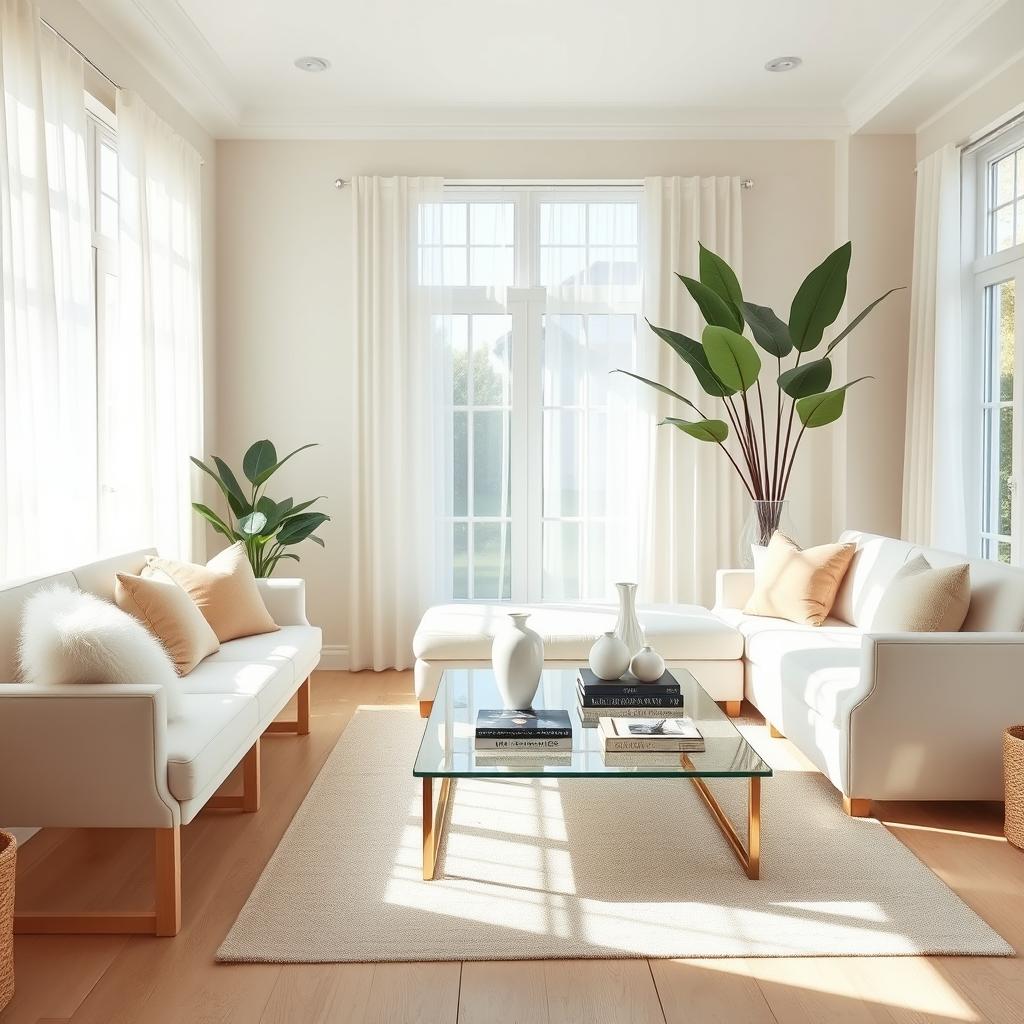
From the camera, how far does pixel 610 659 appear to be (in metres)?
2.98

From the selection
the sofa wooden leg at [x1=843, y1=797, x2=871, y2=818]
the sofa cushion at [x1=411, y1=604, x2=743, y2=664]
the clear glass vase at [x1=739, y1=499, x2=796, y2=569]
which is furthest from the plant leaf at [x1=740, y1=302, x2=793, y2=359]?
the sofa wooden leg at [x1=843, y1=797, x2=871, y2=818]

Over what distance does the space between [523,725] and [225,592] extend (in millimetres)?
1558

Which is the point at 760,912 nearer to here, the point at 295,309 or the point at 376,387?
the point at 376,387

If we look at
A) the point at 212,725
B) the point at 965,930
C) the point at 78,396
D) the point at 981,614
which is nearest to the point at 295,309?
the point at 78,396

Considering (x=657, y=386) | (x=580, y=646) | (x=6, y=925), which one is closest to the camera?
(x=6, y=925)

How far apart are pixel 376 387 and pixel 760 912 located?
11.8 ft

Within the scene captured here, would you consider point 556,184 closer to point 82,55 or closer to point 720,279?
point 720,279

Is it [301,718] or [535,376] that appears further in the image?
[535,376]

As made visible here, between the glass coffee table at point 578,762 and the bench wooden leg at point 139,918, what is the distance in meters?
0.62

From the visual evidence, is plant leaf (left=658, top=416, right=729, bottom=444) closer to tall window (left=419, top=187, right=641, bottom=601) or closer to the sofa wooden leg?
tall window (left=419, top=187, right=641, bottom=601)

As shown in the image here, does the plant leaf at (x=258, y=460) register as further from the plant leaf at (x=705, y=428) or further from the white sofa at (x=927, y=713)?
the white sofa at (x=927, y=713)

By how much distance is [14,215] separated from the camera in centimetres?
301

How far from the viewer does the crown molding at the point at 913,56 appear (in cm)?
390

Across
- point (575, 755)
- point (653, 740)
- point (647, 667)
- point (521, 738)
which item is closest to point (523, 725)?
point (521, 738)
